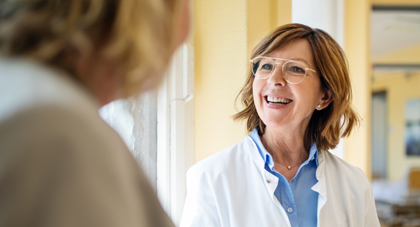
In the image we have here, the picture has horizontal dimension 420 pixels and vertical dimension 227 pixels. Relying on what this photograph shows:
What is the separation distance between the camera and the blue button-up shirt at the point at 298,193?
4.39 ft

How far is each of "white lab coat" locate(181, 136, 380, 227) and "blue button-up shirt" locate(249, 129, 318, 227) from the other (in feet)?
0.10

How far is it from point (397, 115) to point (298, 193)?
8857 millimetres

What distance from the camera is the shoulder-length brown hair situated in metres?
1.50

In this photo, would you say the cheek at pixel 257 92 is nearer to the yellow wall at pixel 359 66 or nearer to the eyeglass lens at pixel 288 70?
the eyeglass lens at pixel 288 70

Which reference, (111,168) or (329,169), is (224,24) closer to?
(329,169)

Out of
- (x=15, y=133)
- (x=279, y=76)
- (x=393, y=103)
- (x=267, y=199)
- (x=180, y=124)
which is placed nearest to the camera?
(x=15, y=133)

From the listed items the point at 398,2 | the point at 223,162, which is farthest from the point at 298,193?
the point at 398,2

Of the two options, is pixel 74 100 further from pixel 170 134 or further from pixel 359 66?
pixel 359 66

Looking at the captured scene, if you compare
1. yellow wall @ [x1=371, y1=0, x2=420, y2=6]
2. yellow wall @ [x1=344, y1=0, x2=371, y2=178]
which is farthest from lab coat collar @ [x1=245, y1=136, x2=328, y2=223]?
yellow wall @ [x1=371, y1=0, x2=420, y2=6]

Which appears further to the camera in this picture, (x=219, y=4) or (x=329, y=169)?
(x=219, y=4)

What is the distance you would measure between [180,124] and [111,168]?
1.38 m

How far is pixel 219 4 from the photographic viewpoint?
1845 mm

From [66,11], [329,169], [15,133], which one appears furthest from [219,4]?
[15,133]

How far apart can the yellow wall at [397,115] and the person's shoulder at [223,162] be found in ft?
28.3
